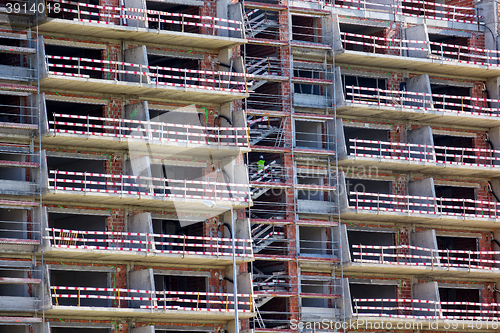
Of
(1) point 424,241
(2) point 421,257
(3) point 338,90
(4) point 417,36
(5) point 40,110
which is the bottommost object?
(2) point 421,257

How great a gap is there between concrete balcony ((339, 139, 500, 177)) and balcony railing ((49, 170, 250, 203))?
749 centimetres

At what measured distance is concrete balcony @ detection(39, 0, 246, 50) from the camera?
182 ft

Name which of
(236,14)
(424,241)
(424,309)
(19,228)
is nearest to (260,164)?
(236,14)

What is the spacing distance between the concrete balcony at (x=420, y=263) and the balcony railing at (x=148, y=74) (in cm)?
1080

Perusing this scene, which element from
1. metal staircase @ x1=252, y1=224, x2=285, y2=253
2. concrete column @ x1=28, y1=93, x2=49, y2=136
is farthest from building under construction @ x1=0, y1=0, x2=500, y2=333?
metal staircase @ x1=252, y1=224, x2=285, y2=253

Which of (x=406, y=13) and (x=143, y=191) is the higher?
(x=406, y=13)

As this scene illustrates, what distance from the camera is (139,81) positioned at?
5722 centimetres

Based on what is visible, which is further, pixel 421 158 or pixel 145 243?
pixel 421 158

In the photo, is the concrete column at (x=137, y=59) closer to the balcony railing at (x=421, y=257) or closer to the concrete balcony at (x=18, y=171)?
the concrete balcony at (x=18, y=171)

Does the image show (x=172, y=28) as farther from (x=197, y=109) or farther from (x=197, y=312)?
(x=197, y=312)

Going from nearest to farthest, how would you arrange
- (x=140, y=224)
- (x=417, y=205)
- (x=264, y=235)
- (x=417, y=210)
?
(x=140, y=224)
(x=264, y=235)
(x=417, y=205)
(x=417, y=210)

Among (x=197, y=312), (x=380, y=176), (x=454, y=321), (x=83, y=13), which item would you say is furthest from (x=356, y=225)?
(x=83, y=13)

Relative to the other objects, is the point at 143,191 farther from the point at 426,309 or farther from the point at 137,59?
the point at 426,309

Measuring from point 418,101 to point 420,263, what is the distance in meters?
8.87
